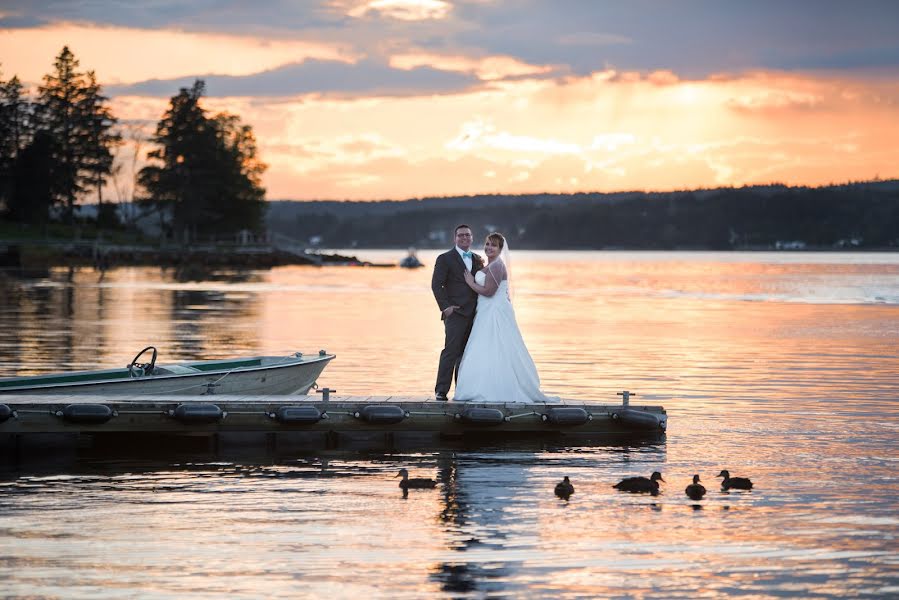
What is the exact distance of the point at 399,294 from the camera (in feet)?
249

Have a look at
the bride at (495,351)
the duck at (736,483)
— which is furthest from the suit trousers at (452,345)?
the duck at (736,483)

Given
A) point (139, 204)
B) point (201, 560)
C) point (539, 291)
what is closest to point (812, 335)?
point (201, 560)

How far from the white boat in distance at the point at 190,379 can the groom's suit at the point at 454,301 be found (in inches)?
115

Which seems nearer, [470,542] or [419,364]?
[470,542]

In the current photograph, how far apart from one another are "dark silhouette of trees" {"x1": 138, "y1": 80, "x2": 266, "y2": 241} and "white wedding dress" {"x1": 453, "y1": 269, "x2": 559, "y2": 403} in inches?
4612

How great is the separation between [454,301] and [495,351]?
942 mm

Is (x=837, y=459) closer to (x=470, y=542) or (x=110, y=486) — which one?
(x=470, y=542)

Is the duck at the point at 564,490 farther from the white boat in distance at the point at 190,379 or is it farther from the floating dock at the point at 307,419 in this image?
the white boat in distance at the point at 190,379

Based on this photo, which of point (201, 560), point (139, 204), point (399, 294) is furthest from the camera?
point (139, 204)

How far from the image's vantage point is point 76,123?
427 feet

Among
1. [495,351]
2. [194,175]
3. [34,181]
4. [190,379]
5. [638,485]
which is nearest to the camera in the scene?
[638,485]

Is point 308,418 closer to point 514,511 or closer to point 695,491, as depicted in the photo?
point 514,511

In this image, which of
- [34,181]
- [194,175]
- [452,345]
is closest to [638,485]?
[452,345]

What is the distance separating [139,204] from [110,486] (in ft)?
422
